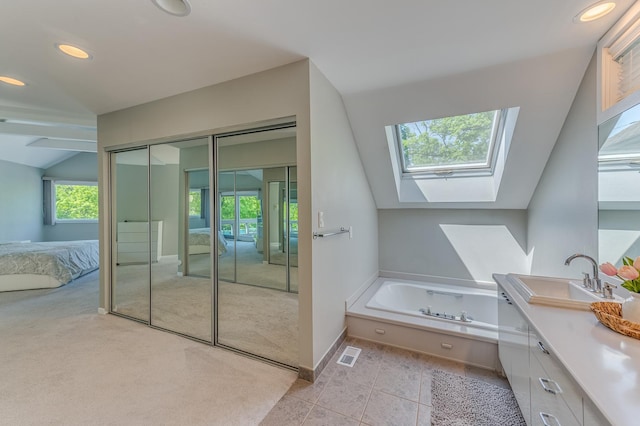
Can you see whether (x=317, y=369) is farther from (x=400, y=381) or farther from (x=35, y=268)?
(x=35, y=268)

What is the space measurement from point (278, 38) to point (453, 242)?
327 centimetres

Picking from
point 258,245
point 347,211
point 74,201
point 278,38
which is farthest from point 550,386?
point 74,201

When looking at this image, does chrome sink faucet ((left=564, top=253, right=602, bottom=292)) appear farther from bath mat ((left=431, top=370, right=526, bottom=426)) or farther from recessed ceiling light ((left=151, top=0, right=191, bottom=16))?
recessed ceiling light ((left=151, top=0, right=191, bottom=16))

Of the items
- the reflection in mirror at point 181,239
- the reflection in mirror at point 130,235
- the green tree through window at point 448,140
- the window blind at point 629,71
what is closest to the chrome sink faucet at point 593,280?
the window blind at point 629,71

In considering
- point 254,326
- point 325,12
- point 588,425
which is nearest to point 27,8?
point 325,12

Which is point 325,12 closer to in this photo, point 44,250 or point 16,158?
point 44,250

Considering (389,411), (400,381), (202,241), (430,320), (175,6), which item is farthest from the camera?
(202,241)

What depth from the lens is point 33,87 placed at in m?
2.38

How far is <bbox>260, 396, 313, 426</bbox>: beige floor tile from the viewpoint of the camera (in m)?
1.53

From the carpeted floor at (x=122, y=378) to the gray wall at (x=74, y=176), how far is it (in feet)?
17.5

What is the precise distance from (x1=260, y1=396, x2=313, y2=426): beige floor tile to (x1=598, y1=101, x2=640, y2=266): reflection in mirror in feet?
7.23

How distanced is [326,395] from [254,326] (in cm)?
113

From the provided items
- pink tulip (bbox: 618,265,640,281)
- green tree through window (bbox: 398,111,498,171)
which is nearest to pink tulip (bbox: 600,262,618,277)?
pink tulip (bbox: 618,265,640,281)

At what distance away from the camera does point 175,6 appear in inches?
53.9
